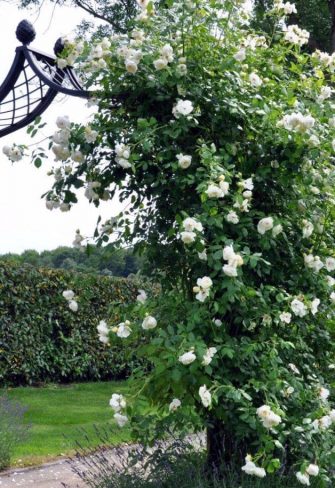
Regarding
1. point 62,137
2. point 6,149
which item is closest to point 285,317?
point 62,137

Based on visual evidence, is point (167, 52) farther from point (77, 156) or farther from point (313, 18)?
point (313, 18)

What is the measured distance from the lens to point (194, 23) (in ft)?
13.6

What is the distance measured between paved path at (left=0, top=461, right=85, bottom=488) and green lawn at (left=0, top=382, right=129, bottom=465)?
203mm

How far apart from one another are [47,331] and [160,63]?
730 centimetres

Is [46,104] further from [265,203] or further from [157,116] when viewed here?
[265,203]

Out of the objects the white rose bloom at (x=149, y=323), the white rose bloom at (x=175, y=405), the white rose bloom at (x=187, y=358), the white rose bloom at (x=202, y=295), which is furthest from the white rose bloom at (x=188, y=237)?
the white rose bloom at (x=175, y=405)

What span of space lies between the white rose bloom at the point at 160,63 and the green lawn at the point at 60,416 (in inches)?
86.0

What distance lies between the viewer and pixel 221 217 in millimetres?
3688

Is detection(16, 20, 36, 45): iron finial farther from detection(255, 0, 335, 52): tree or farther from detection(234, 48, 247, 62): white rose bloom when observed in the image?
detection(255, 0, 335, 52): tree

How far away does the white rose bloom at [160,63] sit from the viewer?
3873 mm

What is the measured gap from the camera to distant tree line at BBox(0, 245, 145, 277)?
4.43m

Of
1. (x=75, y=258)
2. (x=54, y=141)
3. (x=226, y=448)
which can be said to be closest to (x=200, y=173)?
(x=54, y=141)

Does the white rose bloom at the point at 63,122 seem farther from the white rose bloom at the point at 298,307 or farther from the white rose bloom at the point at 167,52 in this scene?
the white rose bloom at the point at 298,307

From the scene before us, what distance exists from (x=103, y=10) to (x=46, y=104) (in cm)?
532
